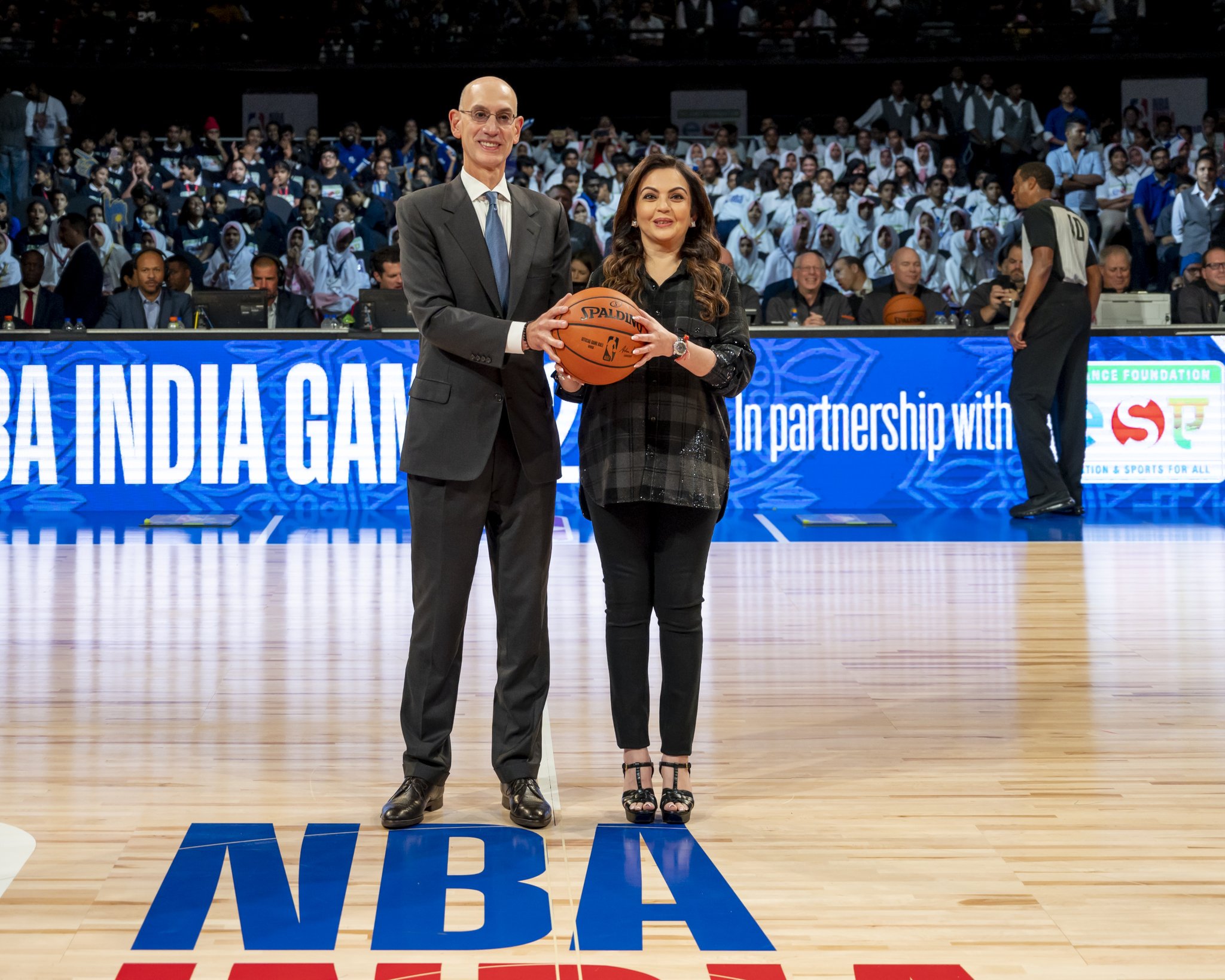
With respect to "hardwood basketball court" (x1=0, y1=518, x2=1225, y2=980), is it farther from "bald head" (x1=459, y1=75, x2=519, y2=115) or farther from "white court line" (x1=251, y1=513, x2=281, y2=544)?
"bald head" (x1=459, y1=75, x2=519, y2=115)

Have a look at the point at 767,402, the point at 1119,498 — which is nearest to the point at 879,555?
the point at 767,402

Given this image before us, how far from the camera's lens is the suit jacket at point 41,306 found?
36.7ft

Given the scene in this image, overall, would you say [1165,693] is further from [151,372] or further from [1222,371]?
[151,372]

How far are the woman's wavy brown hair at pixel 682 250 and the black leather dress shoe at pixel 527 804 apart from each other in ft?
3.91

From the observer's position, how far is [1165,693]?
447 cm

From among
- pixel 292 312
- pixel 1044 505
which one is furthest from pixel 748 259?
pixel 1044 505

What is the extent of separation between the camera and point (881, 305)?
10.7m

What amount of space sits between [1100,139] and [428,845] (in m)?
18.3

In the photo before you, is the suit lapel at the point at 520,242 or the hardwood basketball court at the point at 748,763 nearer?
the hardwood basketball court at the point at 748,763

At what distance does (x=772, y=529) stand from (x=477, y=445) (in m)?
5.27

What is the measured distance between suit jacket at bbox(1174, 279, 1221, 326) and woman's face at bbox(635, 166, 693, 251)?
24.9 feet

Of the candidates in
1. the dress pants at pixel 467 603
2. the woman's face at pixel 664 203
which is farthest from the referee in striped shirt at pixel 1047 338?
the dress pants at pixel 467 603

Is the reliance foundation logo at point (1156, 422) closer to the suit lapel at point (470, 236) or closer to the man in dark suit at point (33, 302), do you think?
the suit lapel at point (470, 236)

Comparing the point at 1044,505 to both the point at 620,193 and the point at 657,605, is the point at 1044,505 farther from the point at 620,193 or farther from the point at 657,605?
the point at 657,605
